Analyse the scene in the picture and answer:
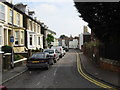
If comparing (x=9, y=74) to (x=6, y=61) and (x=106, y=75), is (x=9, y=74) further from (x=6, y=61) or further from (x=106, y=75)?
(x=106, y=75)

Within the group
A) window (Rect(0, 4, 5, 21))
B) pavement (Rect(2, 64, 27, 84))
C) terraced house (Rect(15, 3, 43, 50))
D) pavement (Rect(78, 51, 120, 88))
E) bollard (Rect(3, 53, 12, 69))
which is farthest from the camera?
terraced house (Rect(15, 3, 43, 50))

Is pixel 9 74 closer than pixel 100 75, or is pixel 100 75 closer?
pixel 100 75

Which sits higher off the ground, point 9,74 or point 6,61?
point 6,61

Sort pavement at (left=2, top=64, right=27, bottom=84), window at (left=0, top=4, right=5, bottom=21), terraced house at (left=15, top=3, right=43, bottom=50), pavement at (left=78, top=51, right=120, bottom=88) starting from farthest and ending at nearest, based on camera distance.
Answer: terraced house at (left=15, top=3, right=43, bottom=50) < window at (left=0, top=4, right=5, bottom=21) < pavement at (left=2, top=64, right=27, bottom=84) < pavement at (left=78, top=51, right=120, bottom=88)

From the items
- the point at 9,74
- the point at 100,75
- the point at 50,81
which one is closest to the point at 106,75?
the point at 100,75

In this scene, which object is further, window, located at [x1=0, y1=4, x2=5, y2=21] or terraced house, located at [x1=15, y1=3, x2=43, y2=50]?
terraced house, located at [x1=15, y1=3, x2=43, y2=50]

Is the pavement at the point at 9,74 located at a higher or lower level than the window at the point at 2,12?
lower

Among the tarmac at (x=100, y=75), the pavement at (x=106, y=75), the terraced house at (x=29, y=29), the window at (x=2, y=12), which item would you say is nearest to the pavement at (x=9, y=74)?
the tarmac at (x=100, y=75)

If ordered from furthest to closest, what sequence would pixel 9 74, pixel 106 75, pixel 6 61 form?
pixel 6 61 < pixel 9 74 < pixel 106 75

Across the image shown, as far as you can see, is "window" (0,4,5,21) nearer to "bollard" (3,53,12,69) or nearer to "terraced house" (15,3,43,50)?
"bollard" (3,53,12,69)

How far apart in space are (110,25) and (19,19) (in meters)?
21.5

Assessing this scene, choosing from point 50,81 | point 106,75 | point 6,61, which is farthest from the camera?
point 6,61

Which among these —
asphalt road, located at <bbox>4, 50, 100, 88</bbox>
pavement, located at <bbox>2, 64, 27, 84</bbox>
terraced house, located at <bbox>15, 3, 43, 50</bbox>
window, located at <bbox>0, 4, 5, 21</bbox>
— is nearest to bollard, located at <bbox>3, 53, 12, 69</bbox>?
pavement, located at <bbox>2, 64, 27, 84</bbox>

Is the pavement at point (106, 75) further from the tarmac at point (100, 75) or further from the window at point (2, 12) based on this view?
the window at point (2, 12)
